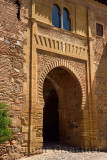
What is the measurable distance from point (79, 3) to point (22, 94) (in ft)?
19.7

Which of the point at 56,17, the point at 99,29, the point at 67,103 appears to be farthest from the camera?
the point at 99,29

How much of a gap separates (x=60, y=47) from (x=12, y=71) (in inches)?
111

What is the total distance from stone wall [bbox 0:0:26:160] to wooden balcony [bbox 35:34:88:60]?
2.89ft

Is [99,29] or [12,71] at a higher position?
[99,29]

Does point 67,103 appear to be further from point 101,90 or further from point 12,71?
point 12,71

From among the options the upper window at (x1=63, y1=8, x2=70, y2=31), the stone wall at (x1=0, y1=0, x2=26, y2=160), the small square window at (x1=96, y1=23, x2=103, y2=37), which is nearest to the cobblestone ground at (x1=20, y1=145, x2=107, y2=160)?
the stone wall at (x1=0, y1=0, x2=26, y2=160)

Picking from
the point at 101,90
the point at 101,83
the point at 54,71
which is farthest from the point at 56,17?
the point at 101,90

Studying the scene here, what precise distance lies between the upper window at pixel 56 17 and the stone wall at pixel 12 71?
6.47 feet

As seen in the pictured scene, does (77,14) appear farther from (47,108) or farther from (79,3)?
(47,108)

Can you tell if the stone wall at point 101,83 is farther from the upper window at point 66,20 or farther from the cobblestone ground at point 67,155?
the upper window at point 66,20

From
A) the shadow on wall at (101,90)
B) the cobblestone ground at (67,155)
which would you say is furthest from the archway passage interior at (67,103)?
the shadow on wall at (101,90)

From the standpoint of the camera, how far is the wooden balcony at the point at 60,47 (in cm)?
912

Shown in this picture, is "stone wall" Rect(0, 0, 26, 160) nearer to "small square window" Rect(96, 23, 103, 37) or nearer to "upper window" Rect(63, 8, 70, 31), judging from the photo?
"upper window" Rect(63, 8, 70, 31)

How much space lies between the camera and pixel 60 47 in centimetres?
970
